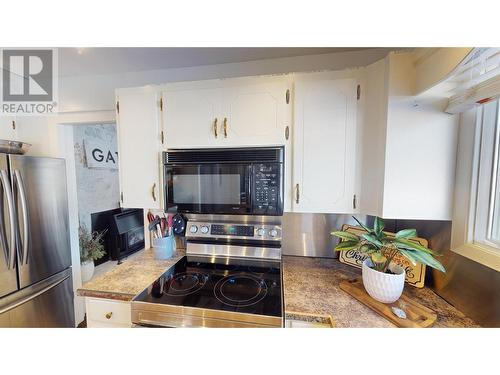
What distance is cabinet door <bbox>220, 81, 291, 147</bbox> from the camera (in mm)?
1132

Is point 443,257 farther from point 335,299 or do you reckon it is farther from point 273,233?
point 273,233

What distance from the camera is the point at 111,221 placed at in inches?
122

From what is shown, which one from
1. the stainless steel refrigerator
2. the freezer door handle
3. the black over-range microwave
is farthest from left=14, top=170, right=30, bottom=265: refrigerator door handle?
the black over-range microwave

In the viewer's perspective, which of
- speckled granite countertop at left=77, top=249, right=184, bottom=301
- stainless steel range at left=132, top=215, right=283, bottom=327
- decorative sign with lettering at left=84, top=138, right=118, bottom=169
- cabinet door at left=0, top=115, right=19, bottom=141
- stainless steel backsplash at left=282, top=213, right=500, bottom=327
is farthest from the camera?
decorative sign with lettering at left=84, top=138, right=118, bottom=169

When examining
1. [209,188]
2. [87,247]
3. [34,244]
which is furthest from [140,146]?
[87,247]

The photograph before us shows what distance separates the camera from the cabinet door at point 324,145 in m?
1.09

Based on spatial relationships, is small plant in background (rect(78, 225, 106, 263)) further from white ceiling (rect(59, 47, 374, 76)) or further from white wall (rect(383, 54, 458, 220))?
white wall (rect(383, 54, 458, 220))

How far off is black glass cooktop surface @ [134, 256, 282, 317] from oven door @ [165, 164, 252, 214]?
15.2 inches

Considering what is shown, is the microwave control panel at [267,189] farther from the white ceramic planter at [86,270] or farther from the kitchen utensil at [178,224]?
the white ceramic planter at [86,270]

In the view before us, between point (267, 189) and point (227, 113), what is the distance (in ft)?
1.72

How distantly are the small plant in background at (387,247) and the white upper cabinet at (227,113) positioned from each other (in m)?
0.68

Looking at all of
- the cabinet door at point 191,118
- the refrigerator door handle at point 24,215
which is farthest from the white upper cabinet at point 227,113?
the refrigerator door handle at point 24,215

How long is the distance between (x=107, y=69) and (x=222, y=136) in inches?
51.1
